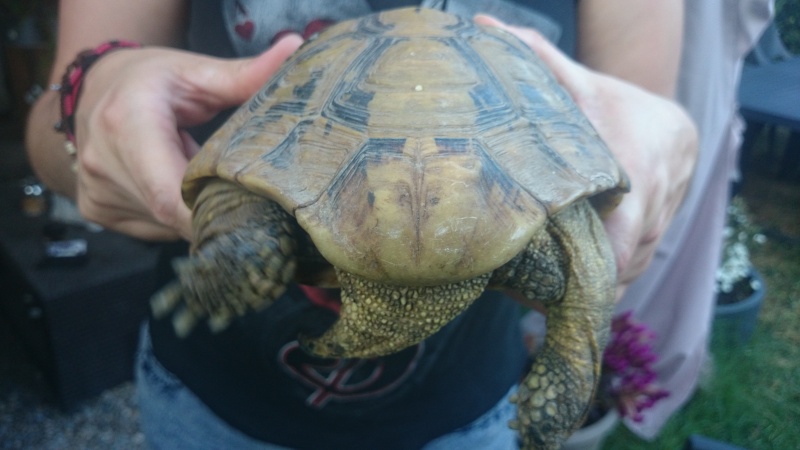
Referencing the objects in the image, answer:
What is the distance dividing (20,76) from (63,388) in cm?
192

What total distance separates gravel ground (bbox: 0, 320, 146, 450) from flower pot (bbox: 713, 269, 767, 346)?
83.9 inches

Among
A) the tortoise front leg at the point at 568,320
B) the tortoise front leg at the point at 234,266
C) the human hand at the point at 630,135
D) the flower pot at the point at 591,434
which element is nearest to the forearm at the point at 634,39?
the human hand at the point at 630,135

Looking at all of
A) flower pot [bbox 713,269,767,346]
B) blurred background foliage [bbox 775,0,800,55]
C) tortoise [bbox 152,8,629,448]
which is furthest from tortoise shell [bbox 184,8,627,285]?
flower pot [bbox 713,269,767,346]

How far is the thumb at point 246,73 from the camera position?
0.81 m

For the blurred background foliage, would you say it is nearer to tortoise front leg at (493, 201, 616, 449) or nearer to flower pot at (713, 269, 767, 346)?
flower pot at (713, 269, 767, 346)

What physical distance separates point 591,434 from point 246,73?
1438 mm

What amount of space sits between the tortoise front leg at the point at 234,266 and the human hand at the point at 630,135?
41 cm

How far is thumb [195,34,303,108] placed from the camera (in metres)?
0.81

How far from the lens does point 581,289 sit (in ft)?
2.55

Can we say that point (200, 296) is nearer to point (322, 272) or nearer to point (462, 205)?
point (322, 272)

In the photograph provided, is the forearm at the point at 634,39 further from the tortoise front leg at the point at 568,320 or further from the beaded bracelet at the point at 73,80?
the beaded bracelet at the point at 73,80

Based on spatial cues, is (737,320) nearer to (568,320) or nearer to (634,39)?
(634,39)

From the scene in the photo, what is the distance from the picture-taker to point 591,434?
1752mm

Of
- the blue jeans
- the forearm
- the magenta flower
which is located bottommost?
the magenta flower
